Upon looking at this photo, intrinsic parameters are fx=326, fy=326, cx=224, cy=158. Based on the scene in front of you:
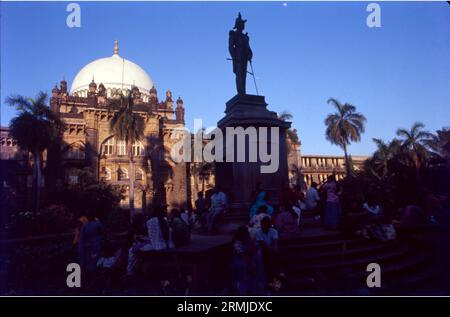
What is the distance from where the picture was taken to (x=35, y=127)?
25.8 m

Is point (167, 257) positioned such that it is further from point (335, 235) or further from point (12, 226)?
point (12, 226)

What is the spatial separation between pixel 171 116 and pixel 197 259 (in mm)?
38952

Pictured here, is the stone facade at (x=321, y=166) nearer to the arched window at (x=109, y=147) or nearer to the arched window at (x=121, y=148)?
the arched window at (x=121, y=148)

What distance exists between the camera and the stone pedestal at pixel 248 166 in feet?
32.5

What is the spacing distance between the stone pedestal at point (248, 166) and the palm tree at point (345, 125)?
83.3ft

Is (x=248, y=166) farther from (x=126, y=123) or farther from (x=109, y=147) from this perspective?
(x=109, y=147)

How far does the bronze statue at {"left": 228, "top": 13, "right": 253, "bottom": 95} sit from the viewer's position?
11.3 m

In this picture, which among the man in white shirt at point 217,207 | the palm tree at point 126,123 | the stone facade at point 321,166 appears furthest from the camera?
the stone facade at point 321,166

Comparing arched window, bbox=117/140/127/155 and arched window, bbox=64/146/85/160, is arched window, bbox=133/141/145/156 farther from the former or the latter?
arched window, bbox=64/146/85/160

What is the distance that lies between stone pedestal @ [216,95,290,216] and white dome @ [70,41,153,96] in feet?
121

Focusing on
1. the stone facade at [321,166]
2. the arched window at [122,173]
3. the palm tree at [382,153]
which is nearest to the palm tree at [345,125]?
the palm tree at [382,153]

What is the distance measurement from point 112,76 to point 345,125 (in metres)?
31.6

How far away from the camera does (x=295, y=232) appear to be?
7617 mm
